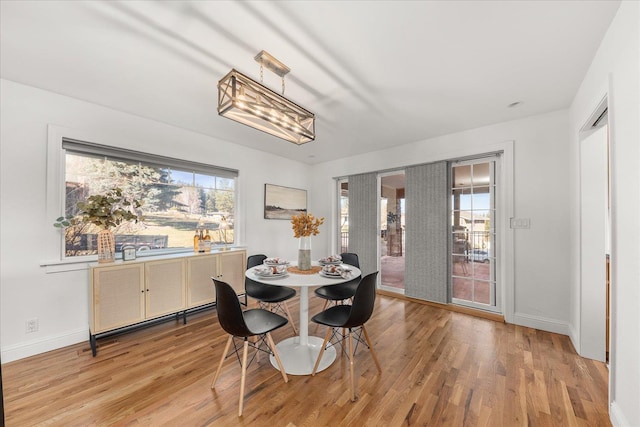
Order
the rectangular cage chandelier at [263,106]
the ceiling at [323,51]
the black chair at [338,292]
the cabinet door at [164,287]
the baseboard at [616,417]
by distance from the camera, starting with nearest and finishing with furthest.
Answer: the baseboard at [616,417] → the ceiling at [323,51] → the rectangular cage chandelier at [263,106] → the black chair at [338,292] → the cabinet door at [164,287]

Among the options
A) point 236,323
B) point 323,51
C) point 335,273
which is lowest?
point 236,323

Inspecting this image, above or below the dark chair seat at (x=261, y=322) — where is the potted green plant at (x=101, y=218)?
above

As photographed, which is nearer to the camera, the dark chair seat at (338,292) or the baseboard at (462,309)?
the dark chair seat at (338,292)

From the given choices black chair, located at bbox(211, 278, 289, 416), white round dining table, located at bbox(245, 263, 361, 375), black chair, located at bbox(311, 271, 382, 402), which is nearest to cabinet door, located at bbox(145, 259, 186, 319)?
white round dining table, located at bbox(245, 263, 361, 375)

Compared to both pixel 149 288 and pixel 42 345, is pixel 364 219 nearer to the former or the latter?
pixel 149 288

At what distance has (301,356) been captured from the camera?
94.2 inches

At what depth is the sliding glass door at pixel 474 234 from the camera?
139 inches

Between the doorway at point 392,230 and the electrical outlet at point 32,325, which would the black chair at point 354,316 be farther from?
the electrical outlet at point 32,325

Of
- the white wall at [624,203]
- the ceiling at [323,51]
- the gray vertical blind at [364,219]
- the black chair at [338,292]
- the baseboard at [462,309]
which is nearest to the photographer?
the white wall at [624,203]

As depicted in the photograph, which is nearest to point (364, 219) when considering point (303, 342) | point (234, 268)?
point (234, 268)

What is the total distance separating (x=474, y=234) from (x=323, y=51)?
123 inches

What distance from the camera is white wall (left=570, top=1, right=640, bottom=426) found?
1.42m

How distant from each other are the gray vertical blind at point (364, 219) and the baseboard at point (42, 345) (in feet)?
12.6

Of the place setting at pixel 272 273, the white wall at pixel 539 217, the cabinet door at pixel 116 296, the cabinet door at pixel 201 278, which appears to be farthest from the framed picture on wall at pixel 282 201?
the white wall at pixel 539 217
